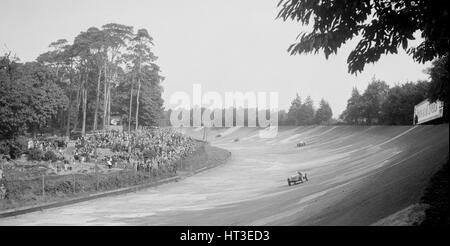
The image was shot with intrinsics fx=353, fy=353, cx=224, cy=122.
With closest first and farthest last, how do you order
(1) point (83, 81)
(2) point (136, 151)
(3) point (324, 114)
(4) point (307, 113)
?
(2) point (136, 151) → (1) point (83, 81) → (3) point (324, 114) → (4) point (307, 113)

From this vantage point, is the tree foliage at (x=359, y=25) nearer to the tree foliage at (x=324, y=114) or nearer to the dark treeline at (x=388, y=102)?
the dark treeline at (x=388, y=102)

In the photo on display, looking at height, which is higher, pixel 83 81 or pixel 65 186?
pixel 83 81

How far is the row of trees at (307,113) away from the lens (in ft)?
401

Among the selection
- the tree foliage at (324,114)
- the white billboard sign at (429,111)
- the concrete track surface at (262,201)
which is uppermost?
the tree foliage at (324,114)

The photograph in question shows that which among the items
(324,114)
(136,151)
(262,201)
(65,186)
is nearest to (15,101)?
(136,151)

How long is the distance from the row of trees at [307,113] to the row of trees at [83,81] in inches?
2704

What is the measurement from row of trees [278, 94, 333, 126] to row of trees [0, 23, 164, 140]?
68.7 m

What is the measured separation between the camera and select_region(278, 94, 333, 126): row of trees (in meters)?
122

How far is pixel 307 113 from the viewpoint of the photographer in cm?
13025

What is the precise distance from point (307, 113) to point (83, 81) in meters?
92.0

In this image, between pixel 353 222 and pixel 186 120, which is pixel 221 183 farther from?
pixel 186 120

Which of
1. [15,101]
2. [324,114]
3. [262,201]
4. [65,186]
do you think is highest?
[324,114]

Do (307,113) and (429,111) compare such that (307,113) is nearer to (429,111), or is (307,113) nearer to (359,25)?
(429,111)

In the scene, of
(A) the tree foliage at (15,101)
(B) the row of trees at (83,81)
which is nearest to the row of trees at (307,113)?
(B) the row of trees at (83,81)
